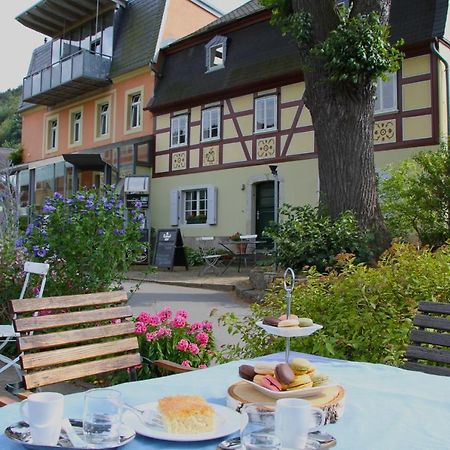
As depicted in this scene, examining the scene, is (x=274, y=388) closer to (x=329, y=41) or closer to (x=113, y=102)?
(x=329, y=41)

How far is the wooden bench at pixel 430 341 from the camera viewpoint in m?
2.45

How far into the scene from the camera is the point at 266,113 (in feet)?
51.3

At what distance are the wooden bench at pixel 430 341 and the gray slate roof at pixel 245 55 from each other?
1117cm

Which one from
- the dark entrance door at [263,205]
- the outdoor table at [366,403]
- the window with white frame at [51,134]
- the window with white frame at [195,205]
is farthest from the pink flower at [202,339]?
the window with white frame at [51,134]

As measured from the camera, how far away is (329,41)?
7.93m

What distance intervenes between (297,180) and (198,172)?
3880 millimetres

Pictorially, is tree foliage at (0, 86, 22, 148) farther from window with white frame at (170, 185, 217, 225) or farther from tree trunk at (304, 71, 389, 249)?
tree trunk at (304, 71, 389, 249)

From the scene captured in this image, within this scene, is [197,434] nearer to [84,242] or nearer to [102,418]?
[102,418]

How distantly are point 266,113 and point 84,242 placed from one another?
37.5ft

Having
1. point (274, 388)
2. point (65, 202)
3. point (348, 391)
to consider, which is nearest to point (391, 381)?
point (348, 391)

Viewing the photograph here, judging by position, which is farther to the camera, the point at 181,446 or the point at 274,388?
the point at 274,388

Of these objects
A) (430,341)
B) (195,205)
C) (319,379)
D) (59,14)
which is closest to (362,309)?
(430,341)

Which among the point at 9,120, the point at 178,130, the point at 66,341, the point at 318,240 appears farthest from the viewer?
the point at 9,120

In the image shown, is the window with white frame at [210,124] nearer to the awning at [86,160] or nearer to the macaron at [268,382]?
the awning at [86,160]
